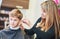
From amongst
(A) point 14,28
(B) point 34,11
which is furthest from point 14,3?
(A) point 14,28

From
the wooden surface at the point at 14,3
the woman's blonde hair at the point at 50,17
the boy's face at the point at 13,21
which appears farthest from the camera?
the wooden surface at the point at 14,3

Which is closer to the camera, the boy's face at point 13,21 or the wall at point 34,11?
the boy's face at point 13,21

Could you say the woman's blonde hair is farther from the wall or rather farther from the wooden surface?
the wall

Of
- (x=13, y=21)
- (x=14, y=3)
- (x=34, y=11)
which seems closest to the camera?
(x=13, y=21)

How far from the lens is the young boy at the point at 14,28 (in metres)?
1.53

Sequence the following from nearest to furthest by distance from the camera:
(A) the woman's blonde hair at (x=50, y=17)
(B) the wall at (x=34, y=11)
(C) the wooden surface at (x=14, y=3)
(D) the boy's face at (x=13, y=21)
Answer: (D) the boy's face at (x=13, y=21) < (A) the woman's blonde hair at (x=50, y=17) < (C) the wooden surface at (x=14, y=3) < (B) the wall at (x=34, y=11)

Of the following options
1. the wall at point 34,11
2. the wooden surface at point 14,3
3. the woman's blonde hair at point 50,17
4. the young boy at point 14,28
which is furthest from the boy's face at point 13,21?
the wall at point 34,11

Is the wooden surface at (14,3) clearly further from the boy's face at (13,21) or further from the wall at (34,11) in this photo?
the boy's face at (13,21)

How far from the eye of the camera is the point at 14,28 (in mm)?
1571

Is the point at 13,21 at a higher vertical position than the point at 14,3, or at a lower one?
lower

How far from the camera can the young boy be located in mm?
1531

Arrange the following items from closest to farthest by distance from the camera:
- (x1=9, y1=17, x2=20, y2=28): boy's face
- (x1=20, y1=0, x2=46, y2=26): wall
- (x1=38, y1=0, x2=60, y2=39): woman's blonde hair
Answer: (x1=9, y1=17, x2=20, y2=28): boy's face, (x1=38, y1=0, x2=60, y2=39): woman's blonde hair, (x1=20, y1=0, x2=46, y2=26): wall

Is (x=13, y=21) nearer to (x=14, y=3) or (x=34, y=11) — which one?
(x=14, y=3)

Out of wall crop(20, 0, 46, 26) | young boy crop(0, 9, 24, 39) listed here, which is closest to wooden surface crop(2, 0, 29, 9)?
wall crop(20, 0, 46, 26)
